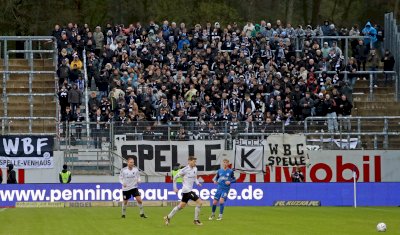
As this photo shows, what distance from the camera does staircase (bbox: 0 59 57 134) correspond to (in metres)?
55.9

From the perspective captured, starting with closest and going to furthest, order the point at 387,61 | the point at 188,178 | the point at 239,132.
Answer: the point at 188,178 → the point at 239,132 → the point at 387,61

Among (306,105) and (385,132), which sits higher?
(306,105)

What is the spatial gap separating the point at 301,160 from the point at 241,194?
3.98m

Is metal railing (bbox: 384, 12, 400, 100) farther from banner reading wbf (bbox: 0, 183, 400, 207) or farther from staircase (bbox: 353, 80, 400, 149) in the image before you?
banner reading wbf (bbox: 0, 183, 400, 207)

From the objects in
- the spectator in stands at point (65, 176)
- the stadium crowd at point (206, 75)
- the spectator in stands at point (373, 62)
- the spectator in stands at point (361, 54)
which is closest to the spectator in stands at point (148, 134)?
the stadium crowd at point (206, 75)

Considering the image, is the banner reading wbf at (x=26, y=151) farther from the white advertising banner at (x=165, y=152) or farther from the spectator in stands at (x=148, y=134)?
the spectator in stands at (x=148, y=134)

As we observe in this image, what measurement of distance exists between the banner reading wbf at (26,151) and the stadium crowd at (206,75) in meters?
2.03

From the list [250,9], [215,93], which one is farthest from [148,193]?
[250,9]

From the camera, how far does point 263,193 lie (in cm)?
5122

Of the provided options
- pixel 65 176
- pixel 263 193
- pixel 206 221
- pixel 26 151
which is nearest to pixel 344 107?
pixel 263 193

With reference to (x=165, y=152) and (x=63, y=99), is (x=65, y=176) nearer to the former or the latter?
(x=165, y=152)

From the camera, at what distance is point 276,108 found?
55.7 metres

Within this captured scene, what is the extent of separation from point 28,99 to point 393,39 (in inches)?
770

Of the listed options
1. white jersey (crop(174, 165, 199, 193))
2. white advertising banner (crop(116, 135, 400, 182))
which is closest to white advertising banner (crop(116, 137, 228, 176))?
white advertising banner (crop(116, 135, 400, 182))
